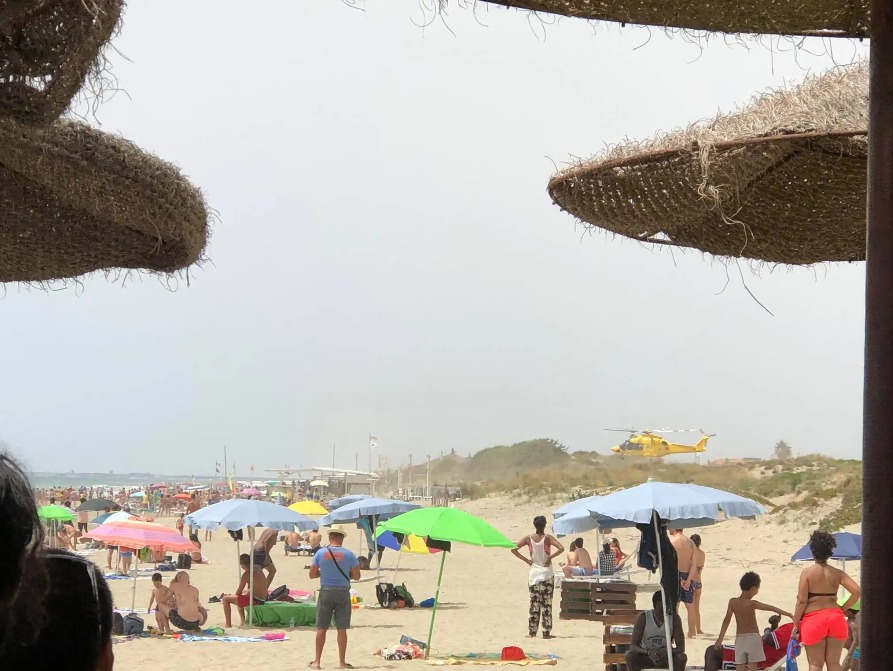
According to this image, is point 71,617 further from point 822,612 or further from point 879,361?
point 822,612

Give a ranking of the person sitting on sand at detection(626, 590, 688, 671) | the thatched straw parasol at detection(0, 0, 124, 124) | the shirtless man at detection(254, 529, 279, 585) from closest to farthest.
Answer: the thatched straw parasol at detection(0, 0, 124, 124)
the person sitting on sand at detection(626, 590, 688, 671)
the shirtless man at detection(254, 529, 279, 585)

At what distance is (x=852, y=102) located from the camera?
105 inches

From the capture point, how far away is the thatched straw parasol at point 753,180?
2.73m

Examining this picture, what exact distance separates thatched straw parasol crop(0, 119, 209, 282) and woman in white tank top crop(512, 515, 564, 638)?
7850mm

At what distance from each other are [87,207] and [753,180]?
206 cm

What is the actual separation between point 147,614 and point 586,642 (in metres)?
6.40

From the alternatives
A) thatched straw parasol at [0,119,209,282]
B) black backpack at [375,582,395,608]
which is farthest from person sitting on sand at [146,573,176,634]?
thatched straw parasol at [0,119,209,282]

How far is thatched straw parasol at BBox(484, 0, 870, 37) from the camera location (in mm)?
2129

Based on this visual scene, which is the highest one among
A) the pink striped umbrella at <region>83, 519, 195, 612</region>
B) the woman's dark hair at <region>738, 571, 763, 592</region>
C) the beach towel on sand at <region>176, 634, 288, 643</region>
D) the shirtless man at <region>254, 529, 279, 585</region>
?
the woman's dark hair at <region>738, 571, 763, 592</region>

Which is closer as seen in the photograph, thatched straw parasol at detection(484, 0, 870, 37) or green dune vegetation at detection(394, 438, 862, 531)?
thatched straw parasol at detection(484, 0, 870, 37)

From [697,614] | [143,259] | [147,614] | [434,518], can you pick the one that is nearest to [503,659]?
[434,518]

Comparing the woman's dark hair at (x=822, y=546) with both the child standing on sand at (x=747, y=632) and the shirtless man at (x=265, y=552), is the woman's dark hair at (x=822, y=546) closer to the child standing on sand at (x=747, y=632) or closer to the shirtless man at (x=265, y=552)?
the child standing on sand at (x=747, y=632)

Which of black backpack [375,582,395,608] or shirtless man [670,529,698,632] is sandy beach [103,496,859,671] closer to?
black backpack [375,582,395,608]

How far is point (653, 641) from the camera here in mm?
7246
